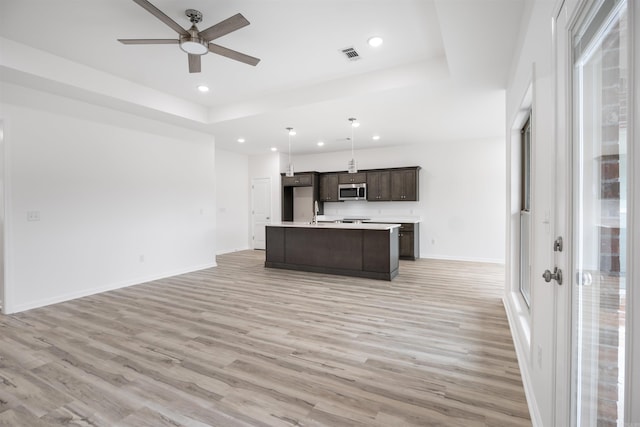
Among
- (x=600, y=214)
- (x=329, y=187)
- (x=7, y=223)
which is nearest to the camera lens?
(x=600, y=214)

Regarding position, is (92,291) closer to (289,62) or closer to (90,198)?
(90,198)

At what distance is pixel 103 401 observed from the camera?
6.54ft

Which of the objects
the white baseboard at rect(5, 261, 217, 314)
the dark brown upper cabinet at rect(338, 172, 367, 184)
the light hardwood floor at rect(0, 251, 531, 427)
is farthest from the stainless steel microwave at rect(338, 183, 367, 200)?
the white baseboard at rect(5, 261, 217, 314)

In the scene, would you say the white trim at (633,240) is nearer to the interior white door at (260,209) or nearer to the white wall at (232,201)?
the white wall at (232,201)

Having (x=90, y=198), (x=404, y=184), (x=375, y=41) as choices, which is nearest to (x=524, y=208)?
(x=375, y=41)

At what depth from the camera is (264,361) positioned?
247 centimetres

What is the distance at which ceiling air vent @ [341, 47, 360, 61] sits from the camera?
3.41 meters

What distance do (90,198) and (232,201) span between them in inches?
158

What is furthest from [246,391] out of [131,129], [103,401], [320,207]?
[320,207]

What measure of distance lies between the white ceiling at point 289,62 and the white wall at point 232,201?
8.24ft

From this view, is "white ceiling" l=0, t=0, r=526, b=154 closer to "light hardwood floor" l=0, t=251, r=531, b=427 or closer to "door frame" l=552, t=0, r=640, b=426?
"door frame" l=552, t=0, r=640, b=426

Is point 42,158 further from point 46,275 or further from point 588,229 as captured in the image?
point 588,229

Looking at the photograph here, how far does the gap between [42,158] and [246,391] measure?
4070 millimetres

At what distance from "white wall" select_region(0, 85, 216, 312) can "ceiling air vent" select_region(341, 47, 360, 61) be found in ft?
11.9
